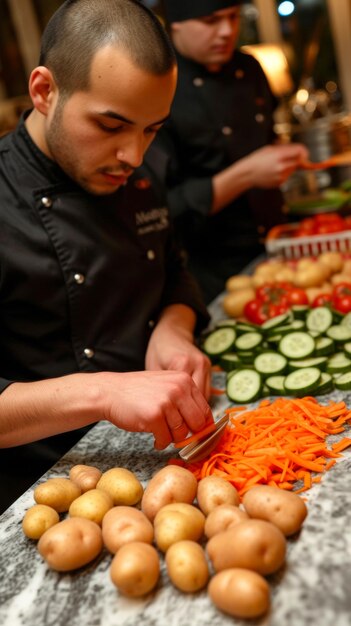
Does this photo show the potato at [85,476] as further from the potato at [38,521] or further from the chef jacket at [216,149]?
the chef jacket at [216,149]

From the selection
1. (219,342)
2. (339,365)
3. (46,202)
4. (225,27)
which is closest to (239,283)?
(219,342)

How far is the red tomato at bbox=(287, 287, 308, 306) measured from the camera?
2.65 meters

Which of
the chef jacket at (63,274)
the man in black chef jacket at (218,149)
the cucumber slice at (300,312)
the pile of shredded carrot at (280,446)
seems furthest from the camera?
the man in black chef jacket at (218,149)

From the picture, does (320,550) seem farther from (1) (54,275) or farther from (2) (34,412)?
(1) (54,275)

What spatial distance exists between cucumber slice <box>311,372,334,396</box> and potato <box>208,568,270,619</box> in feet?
2.86

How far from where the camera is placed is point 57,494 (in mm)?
1473

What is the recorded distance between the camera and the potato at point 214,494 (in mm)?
1380

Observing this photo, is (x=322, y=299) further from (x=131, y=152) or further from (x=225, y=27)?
(x=225, y=27)

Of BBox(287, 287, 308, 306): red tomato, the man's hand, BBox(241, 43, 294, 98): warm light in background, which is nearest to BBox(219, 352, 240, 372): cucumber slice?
the man's hand

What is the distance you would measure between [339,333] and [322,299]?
0.41 metres

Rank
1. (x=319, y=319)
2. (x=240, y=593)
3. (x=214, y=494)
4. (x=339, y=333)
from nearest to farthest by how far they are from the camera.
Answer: (x=240, y=593) → (x=214, y=494) → (x=339, y=333) → (x=319, y=319)

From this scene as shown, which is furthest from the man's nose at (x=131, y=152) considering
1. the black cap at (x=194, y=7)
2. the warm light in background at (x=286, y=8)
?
the warm light in background at (x=286, y=8)

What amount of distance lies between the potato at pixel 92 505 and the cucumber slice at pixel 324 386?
75 cm

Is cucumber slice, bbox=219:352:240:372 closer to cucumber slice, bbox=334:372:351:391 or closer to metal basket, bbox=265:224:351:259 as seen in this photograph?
cucumber slice, bbox=334:372:351:391
